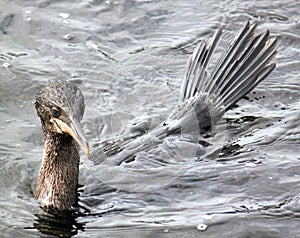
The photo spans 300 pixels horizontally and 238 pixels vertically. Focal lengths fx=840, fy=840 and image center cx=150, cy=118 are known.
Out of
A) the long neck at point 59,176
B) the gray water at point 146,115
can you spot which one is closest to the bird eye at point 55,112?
the long neck at point 59,176

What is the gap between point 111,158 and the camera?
812 centimetres

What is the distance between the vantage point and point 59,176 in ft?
25.6

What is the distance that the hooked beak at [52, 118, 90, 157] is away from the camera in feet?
22.6

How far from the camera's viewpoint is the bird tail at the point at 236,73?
362 inches

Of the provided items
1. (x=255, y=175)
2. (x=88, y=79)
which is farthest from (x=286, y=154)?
(x=88, y=79)

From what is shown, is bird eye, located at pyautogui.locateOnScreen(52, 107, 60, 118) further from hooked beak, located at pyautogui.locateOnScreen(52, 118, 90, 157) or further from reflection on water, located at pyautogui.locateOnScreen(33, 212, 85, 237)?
reflection on water, located at pyautogui.locateOnScreen(33, 212, 85, 237)

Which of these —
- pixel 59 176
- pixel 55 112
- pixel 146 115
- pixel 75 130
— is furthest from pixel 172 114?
pixel 75 130

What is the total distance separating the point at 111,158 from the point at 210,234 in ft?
4.44

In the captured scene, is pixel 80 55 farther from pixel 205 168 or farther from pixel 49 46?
pixel 205 168

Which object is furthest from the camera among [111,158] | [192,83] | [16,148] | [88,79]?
[88,79]

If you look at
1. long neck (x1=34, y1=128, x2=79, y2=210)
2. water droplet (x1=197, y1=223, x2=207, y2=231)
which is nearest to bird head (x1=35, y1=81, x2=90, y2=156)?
long neck (x1=34, y1=128, x2=79, y2=210)

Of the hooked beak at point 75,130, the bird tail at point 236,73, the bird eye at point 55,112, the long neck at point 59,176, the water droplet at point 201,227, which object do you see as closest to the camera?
the hooked beak at point 75,130

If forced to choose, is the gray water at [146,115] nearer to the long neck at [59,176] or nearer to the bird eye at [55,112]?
the long neck at [59,176]

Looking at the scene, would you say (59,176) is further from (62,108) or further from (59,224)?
(62,108)
